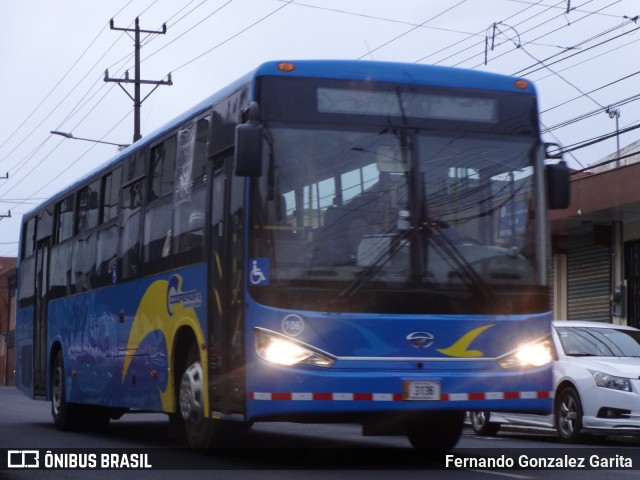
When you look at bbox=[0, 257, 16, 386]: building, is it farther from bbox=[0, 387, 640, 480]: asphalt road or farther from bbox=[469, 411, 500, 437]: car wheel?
bbox=[469, 411, 500, 437]: car wheel

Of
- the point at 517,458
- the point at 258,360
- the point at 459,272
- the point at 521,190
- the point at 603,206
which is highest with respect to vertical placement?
the point at 603,206

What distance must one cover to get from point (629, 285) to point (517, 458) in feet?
48.1

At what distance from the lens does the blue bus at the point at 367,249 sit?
10.6 m

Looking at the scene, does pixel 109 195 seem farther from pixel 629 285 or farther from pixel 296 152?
pixel 629 285

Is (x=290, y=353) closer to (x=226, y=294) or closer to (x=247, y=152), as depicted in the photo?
(x=226, y=294)

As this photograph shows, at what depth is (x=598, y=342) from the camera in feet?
57.7

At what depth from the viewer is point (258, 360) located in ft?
34.6

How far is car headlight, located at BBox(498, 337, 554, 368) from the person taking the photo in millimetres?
11117

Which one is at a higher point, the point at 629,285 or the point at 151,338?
the point at 629,285

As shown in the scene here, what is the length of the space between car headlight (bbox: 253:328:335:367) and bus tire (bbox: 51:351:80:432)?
8.28 meters

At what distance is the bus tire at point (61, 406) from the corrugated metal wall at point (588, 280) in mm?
13119

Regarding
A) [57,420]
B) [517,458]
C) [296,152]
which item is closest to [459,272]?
[296,152]

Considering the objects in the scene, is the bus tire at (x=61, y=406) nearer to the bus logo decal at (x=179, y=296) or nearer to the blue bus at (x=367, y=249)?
the bus logo decal at (x=179, y=296)

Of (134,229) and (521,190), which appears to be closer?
(521,190)
